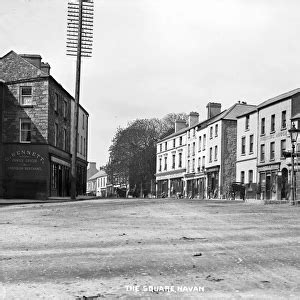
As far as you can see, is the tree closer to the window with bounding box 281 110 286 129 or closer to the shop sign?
the window with bounding box 281 110 286 129

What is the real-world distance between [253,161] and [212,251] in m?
40.4

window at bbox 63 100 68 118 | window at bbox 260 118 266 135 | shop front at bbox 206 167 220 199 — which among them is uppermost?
window at bbox 63 100 68 118

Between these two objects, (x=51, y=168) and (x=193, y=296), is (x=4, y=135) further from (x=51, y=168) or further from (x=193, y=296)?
(x=193, y=296)

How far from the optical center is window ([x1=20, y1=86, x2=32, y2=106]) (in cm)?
3694

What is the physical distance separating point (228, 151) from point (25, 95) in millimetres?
26385

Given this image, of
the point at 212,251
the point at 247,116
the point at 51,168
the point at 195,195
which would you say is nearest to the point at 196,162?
the point at 195,195

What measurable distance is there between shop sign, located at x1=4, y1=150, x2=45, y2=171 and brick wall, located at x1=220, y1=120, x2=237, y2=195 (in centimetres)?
2484

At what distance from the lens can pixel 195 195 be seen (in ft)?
214

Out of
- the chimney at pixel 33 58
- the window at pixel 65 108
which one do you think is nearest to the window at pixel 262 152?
the window at pixel 65 108

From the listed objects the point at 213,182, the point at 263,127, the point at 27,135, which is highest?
the point at 263,127

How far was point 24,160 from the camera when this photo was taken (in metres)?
36.6

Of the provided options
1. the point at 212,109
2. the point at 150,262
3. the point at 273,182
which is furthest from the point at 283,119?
the point at 150,262

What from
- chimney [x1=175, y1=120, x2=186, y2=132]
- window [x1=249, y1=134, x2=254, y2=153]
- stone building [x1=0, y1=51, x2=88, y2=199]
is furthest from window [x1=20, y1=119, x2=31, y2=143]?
chimney [x1=175, y1=120, x2=186, y2=132]

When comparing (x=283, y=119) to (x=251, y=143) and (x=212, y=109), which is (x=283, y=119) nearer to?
(x=251, y=143)
